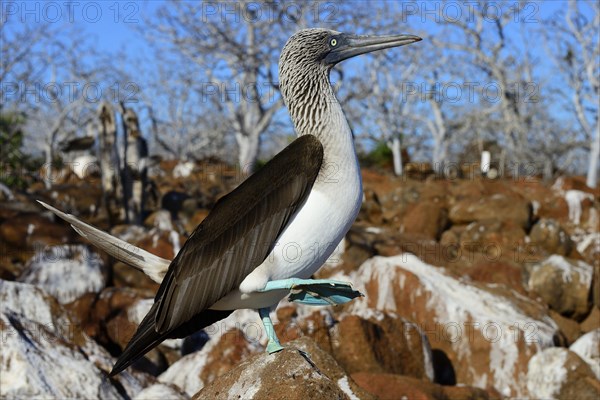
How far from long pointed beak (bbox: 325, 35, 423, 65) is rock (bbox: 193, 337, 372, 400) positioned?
1.34 meters

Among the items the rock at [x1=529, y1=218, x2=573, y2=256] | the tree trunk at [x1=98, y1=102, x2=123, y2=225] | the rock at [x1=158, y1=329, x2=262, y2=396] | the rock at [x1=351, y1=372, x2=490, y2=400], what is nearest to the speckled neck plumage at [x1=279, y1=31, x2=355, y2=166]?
the rock at [x1=351, y1=372, x2=490, y2=400]

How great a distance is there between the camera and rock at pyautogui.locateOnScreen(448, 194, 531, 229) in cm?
1395

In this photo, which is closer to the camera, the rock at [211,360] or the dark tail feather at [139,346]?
the dark tail feather at [139,346]

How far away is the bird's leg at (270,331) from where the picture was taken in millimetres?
3678

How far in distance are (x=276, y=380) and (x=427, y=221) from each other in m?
10.9

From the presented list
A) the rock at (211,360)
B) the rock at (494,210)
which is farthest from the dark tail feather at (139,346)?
the rock at (494,210)

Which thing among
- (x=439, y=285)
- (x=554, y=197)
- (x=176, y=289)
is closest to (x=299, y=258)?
(x=176, y=289)

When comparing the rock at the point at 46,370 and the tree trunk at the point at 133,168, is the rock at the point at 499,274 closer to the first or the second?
the rock at the point at 46,370

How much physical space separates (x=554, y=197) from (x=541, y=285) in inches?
289

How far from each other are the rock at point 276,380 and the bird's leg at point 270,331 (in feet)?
0.11

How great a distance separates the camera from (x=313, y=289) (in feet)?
11.6

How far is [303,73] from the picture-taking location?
12.6 ft

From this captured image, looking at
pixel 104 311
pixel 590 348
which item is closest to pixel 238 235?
pixel 104 311

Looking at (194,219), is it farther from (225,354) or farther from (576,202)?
(225,354)
